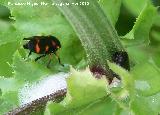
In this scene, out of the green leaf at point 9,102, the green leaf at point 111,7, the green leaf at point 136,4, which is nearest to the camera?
the green leaf at point 9,102

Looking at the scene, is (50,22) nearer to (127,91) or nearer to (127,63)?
(127,63)

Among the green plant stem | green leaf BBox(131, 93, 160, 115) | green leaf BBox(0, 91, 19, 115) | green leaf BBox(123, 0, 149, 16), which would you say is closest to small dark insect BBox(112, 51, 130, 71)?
the green plant stem

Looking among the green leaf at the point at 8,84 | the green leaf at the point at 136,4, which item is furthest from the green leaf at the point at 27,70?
the green leaf at the point at 136,4

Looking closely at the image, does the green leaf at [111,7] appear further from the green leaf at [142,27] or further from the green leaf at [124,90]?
the green leaf at [124,90]

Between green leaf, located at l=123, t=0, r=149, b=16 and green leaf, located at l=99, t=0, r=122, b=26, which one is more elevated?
green leaf, located at l=99, t=0, r=122, b=26

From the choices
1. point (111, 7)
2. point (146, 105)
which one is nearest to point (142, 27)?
point (111, 7)

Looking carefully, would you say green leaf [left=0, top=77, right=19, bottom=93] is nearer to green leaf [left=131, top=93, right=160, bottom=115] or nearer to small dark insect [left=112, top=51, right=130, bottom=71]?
small dark insect [left=112, top=51, right=130, bottom=71]

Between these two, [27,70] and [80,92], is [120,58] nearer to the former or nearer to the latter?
[80,92]

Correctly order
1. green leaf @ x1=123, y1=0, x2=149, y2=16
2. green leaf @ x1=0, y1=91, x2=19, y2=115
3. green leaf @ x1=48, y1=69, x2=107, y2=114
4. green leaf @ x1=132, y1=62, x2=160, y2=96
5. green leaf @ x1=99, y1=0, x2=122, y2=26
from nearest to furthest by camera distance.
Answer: green leaf @ x1=48, y1=69, x2=107, y2=114 < green leaf @ x1=132, y1=62, x2=160, y2=96 < green leaf @ x1=0, y1=91, x2=19, y2=115 < green leaf @ x1=99, y1=0, x2=122, y2=26 < green leaf @ x1=123, y1=0, x2=149, y2=16
